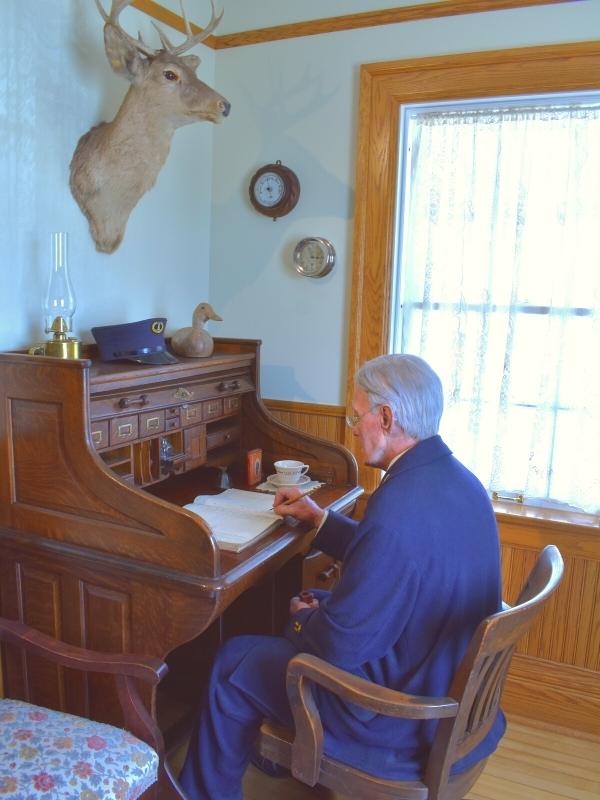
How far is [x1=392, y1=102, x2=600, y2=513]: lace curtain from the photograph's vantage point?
238 centimetres

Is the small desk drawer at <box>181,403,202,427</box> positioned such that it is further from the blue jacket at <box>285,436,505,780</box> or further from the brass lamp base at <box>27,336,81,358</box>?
the blue jacket at <box>285,436,505,780</box>

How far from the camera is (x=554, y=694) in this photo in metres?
2.49

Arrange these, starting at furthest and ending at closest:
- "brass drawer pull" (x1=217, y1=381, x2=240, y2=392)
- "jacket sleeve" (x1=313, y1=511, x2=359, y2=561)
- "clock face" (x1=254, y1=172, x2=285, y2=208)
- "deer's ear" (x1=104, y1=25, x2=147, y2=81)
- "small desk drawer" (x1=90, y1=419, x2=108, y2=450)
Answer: "clock face" (x1=254, y1=172, x2=285, y2=208) → "brass drawer pull" (x1=217, y1=381, x2=240, y2=392) → "deer's ear" (x1=104, y1=25, x2=147, y2=81) → "jacket sleeve" (x1=313, y1=511, x2=359, y2=561) → "small desk drawer" (x1=90, y1=419, x2=108, y2=450)

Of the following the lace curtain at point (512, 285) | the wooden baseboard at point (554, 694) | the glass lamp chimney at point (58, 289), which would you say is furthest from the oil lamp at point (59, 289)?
the wooden baseboard at point (554, 694)

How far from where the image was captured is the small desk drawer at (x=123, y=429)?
1854 millimetres

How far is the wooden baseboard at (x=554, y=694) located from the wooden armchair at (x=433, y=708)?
1087mm

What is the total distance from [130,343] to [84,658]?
2.93ft

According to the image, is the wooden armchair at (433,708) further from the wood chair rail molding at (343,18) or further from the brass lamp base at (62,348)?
the wood chair rail molding at (343,18)

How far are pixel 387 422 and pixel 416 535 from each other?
1.00 feet

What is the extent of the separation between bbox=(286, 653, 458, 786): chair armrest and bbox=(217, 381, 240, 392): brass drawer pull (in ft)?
3.68

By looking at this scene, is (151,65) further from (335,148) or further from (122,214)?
(335,148)

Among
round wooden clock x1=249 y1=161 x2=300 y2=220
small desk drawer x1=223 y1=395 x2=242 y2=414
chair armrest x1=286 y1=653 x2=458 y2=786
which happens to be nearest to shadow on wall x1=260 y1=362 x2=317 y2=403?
small desk drawer x1=223 y1=395 x2=242 y2=414

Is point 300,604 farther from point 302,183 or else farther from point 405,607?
point 302,183

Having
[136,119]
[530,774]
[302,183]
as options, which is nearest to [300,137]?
[302,183]
